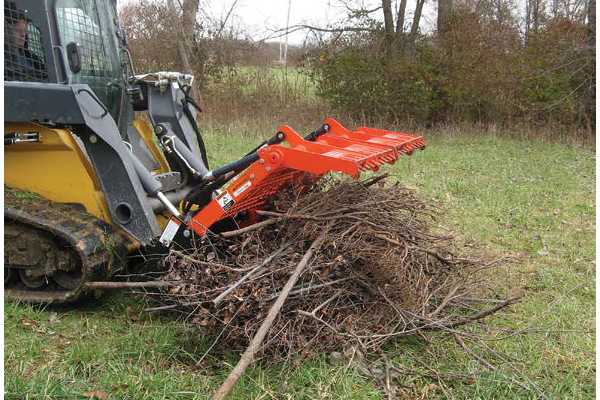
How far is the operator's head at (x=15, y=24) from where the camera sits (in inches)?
150

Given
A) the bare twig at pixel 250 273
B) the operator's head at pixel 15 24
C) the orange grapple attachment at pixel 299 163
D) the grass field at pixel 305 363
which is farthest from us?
the operator's head at pixel 15 24

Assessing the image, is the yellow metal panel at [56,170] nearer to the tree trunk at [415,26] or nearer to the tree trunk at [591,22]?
the tree trunk at [415,26]

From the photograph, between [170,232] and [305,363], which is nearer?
[305,363]

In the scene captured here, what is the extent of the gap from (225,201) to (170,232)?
0.44 m

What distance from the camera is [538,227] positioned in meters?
6.38

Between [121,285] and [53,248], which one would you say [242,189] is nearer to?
[121,285]

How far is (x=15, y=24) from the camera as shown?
12.6 feet

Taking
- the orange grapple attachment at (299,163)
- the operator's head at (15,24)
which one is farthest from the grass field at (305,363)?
the operator's head at (15,24)

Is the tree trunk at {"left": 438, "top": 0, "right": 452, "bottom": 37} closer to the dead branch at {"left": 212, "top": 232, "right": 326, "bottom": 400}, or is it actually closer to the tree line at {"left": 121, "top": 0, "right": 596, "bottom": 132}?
the tree line at {"left": 121, "top": 0, "right": 596, "bottom": 132}

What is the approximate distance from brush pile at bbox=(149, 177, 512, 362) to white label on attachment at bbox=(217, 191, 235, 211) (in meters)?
0.20

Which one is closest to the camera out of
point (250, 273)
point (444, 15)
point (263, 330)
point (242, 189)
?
point (263, 330)

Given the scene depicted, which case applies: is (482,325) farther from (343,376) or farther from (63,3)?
(63,3)

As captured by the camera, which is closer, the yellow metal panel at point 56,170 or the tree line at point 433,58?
the yellow metal panel at point 56,170

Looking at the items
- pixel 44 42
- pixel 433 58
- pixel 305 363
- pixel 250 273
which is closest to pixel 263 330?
pixel 305 363
